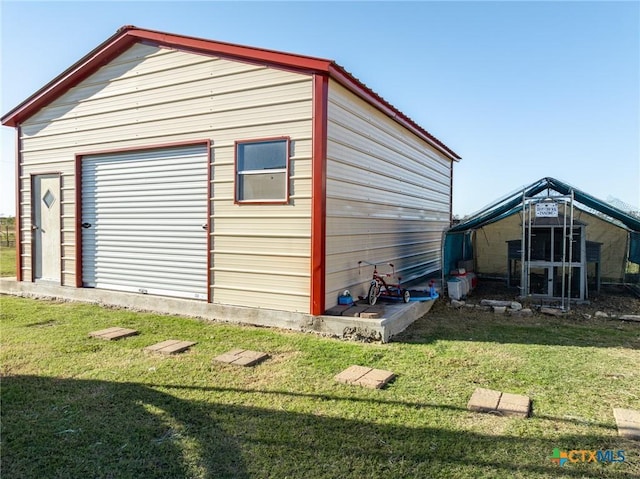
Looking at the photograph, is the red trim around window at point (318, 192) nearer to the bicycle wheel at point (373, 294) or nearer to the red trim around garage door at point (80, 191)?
the bicycle wheel at point (373, 294)

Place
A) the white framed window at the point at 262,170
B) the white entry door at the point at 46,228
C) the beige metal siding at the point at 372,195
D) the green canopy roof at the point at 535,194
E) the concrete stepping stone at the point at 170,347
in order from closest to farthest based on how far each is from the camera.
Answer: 1. the concrete stepping stone at the point at 170,347
2. the white framed window at the point at 262,170
3. the beige metal siding at the point at 372,195
4. the green canopy roof at the point at 535,194
5. the white entry door at the point at 46,228

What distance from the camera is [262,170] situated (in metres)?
6.74

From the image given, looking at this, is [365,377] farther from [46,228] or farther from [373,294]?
[46,228]

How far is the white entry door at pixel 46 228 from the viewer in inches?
363

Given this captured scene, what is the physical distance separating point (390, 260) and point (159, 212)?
4616 millimetres

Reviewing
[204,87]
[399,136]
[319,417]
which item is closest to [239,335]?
[319,417]

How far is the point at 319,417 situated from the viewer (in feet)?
11.5

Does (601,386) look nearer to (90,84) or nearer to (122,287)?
(122,287)

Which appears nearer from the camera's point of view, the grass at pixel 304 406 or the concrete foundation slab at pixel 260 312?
the grass at pixel 304 406

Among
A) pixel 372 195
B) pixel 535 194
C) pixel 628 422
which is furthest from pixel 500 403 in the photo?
pixel 535 194

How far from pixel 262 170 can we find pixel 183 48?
105 inches

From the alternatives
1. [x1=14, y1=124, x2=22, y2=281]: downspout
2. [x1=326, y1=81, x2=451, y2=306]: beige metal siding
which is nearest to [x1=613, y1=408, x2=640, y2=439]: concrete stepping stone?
[x1=326, y1=81, x2=451, y2=306]: beige metal siding

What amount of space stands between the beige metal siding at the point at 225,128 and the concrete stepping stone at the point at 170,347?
1466 millimetres

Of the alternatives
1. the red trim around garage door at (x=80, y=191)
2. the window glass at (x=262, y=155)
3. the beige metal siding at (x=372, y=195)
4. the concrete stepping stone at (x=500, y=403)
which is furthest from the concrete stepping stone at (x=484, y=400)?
the red trim around garage door at (x=80, y=191)
